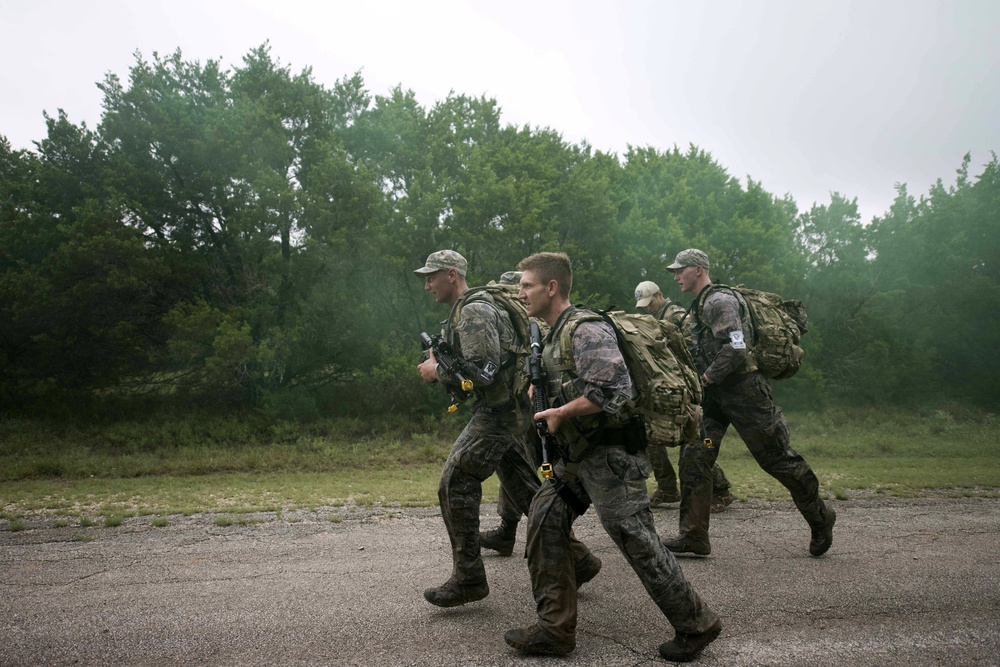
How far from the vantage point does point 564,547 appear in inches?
147

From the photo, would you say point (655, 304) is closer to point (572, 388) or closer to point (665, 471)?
point (665, 471)

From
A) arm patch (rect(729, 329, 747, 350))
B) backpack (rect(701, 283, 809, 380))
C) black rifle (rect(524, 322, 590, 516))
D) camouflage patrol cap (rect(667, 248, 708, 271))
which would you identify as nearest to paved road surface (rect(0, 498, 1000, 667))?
black rifle (rect(524, 322, 590, 516))

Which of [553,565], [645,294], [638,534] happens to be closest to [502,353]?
[553,565]

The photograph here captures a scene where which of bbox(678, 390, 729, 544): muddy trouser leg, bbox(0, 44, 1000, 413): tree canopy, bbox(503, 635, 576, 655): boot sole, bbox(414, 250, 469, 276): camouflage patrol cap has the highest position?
bbox(0, 44, 1000, 413): tree canopy

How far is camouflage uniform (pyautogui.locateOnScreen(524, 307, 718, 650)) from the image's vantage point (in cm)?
348

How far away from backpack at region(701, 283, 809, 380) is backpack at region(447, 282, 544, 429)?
192cm

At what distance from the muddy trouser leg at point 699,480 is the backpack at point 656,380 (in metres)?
1.75

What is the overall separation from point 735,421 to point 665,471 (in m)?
2.09

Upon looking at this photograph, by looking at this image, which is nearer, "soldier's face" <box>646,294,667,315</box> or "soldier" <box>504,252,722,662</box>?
"soldier" <box>504,252,722,662</box>

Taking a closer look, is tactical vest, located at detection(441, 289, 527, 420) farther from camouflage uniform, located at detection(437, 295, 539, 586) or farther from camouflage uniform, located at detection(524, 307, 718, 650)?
camouflage uniform, located at detection(524, 307, 718, 650)

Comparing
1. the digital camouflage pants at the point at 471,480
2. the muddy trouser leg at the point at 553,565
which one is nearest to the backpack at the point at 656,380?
the muddy trouser leg at the point at 553,565

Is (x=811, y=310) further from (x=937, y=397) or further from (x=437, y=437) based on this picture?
(x=437, y=437)

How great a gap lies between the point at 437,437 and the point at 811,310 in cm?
1452

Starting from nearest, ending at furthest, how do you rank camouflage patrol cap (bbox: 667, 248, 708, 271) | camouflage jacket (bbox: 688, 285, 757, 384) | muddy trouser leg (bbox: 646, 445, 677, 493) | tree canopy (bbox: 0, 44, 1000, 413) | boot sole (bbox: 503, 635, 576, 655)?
1. boot sole (bbox: 503, 635, 576, 655)
2. camouflage jacket (bbox: 688, 285, 757, 384)
3. camouflage patrol cap (bbox: 667, 248, 708, 271)
4. muddy trouser leg (bbox: 646, 445, 677, 493)
5. tree canopy (bbox: 0, 44, 1000, 413)
